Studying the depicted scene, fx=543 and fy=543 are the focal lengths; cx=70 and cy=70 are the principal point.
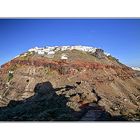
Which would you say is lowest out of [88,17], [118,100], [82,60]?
[118,100]

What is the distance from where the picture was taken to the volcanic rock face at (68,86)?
19.3ft

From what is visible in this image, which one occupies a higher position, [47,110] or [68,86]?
[68,86]

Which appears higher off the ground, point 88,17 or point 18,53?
point 88,17

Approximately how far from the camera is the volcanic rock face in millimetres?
5871

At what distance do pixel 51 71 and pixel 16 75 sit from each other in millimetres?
389

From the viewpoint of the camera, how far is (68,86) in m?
5.93
